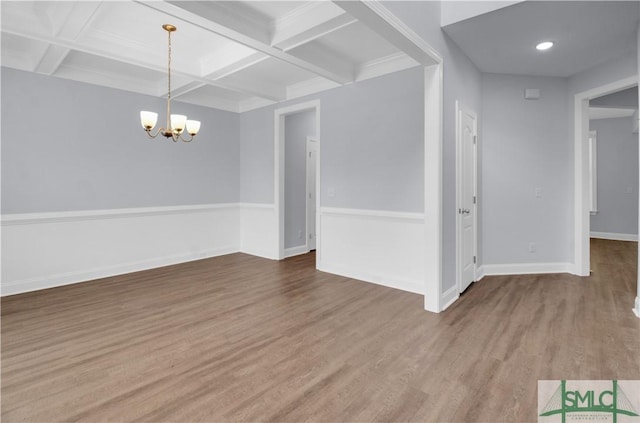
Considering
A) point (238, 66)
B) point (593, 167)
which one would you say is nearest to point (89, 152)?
point (238, 66)

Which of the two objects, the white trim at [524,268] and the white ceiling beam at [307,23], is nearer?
the white ceiling beam at [307,23]

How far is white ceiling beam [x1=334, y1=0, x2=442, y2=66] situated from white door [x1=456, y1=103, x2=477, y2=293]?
0.91m

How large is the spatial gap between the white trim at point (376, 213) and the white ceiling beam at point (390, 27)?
1.63m

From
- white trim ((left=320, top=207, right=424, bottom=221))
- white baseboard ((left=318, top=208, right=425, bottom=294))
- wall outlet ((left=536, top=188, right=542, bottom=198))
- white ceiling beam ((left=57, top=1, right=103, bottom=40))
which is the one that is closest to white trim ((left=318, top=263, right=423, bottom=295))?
white baseboard ((left=318, top=208, right=425, bottom=294))

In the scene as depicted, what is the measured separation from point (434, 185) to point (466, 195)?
1.00 metres

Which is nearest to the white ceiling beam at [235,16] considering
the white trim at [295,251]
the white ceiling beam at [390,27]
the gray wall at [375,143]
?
the white ceiling beam at [390,27]

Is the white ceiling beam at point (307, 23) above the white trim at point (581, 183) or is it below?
above

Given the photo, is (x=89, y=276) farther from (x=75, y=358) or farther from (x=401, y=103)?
(x=401, y=103)

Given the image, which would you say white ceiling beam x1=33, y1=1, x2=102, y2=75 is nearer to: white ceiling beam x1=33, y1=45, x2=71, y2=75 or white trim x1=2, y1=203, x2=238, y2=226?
white ceiling beam x1=33, y1=45, x2=71, y2=75

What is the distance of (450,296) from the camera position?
11.1 ft

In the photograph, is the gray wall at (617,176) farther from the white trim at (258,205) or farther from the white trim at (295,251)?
the white trim at (258,205)

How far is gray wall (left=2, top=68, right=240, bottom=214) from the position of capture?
382 cm

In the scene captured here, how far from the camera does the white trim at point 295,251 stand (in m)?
5.73

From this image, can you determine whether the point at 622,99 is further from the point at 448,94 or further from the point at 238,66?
the point at 238,66
